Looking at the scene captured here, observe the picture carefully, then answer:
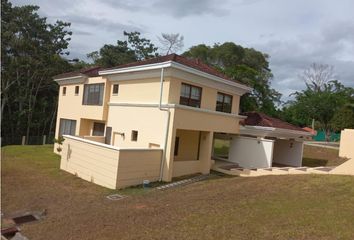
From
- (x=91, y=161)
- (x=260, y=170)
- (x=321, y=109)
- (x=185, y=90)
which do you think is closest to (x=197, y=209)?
(x=91, y=161)

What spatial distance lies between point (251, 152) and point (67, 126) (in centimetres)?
1509

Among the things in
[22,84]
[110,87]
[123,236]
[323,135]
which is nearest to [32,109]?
[22,84]

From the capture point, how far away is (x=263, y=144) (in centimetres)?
2339

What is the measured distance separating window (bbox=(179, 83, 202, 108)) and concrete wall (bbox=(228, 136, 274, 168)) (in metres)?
5.12

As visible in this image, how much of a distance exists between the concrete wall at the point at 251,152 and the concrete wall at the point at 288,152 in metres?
4.62

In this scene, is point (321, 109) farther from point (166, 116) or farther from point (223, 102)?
point (166, 116)

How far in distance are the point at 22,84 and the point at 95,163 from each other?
29.9 m

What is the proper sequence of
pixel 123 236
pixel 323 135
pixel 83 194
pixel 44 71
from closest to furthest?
1. pixel 123 236
2. pixel 83 194
3. pixel 44 71
4. pixel 323 135

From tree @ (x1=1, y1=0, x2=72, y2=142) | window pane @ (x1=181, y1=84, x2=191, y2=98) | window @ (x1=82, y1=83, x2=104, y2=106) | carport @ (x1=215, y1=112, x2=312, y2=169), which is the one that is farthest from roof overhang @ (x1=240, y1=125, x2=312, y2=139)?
tree @ (x1=1, y1=0, x2=72, y2=142)

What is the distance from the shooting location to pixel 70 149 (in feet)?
69.9

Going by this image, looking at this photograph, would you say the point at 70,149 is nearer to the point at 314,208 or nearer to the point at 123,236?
the point at 123,236

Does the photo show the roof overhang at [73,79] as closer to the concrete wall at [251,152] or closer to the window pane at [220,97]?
the window pane at [220,97]

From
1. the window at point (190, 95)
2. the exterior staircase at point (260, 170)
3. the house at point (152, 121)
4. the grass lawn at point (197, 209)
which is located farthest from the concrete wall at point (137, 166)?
the exterior staircase at point (260, 170)

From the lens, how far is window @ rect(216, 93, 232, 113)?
2312cm
